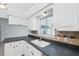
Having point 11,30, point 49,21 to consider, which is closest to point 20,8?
point 49,21

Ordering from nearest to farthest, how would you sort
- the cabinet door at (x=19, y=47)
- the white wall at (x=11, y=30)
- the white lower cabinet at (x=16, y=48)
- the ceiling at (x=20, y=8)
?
the white lower cabinet at (x=16, y=48) < the cabinet door at (x=19, y=47) < the ceiling at (x=20, y=8) < the white wall at (x=11, y=30)

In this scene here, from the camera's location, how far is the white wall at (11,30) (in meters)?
4.60

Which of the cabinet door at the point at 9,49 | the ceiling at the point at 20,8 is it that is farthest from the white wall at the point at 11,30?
the cabinet door at the point at 9,49

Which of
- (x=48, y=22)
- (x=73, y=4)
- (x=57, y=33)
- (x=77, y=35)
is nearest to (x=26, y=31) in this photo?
(x=48, y=22)

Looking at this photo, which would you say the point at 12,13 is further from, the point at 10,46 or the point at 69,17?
the point at 69,17

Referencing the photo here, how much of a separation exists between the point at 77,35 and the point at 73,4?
2.42 ft

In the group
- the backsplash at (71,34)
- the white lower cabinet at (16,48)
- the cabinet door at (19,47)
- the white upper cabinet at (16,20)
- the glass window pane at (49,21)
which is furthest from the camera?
the white upper cabinet at (16,20)

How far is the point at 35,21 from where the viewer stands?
388cm

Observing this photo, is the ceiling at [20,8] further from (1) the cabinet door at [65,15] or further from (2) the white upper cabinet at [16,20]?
(1) the cabinet door at [65,15]

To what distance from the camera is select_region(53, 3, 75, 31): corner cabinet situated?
1369 mm

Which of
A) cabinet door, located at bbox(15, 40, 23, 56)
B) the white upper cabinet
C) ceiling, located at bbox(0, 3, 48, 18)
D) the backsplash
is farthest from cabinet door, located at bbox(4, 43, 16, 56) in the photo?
the backsplash

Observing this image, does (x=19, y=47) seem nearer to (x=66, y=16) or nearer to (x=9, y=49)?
(x=9, y=49)

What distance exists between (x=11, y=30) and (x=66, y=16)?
457 centimetres

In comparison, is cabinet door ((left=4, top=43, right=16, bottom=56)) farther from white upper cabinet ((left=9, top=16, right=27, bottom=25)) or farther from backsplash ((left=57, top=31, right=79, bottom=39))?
backsplash ((left=57, top=31, right=79, bottom=39))
